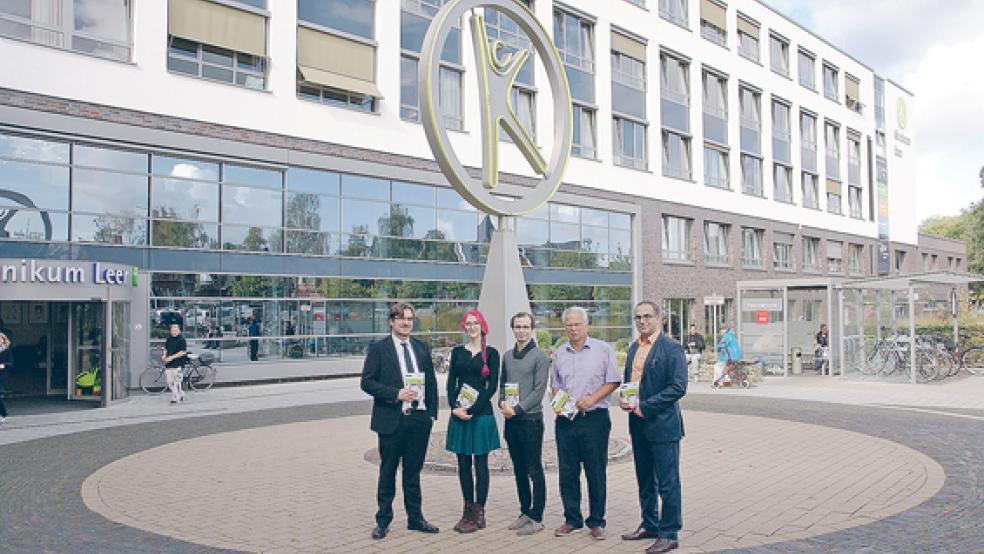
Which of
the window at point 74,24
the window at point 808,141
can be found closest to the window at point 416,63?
the window at point 74,24

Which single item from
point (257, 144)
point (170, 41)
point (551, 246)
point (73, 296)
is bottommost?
point (73, 296)

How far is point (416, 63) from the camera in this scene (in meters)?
24.1

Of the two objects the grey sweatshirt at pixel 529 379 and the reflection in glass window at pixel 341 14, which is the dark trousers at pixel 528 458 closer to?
the grey sweatshirt at pixel 529 379

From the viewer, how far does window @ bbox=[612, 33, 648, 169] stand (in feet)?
103

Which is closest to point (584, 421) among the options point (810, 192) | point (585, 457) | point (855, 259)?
point (585, 457)

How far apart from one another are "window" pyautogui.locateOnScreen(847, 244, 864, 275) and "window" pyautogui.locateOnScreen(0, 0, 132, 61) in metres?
41.2

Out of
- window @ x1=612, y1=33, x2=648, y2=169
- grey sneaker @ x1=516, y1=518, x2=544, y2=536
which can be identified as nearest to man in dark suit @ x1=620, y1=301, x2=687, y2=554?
grey sneaker @ x1=516, y1=518, x2=544, y2=536

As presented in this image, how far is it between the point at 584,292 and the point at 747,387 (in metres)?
11.2

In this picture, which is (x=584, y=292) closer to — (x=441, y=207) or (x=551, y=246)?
(x=551, y=246)

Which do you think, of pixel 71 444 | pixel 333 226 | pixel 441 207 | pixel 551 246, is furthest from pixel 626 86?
pixel 71 444

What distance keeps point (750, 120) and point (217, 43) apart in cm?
2775

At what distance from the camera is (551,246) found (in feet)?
93.2

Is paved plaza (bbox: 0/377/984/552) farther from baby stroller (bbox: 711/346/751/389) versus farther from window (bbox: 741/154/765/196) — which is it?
window (bbox: 741/154/765/196)

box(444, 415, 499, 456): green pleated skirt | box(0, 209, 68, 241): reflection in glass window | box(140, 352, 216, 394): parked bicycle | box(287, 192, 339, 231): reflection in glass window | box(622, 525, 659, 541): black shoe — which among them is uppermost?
box(287, 192, 339, 231): reflection in glass window
